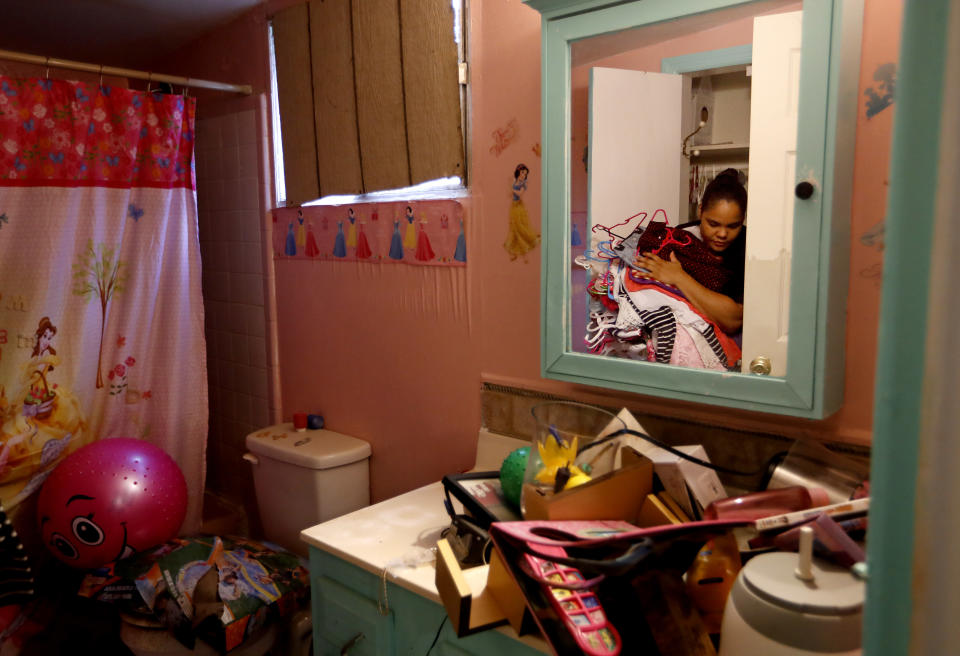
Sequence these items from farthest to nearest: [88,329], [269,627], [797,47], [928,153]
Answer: [88,329] → [269,627] → [797,47] → [928,153]

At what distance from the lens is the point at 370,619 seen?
4.56 feet

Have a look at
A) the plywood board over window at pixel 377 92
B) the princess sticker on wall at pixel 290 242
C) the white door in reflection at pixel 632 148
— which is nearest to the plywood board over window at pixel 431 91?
the plywood board over window at pixel 377 92

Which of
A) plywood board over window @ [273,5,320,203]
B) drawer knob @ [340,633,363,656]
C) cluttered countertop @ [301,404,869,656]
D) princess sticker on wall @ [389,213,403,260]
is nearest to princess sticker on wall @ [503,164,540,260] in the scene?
princess sticker on wall @ [389,213,403,260]

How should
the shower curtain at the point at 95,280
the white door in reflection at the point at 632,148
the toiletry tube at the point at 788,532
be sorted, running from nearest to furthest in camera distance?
the toiletry tube at the point at 788,532, the white door in reflection at the point at 632,148, the shower curtain at the point at 95,280

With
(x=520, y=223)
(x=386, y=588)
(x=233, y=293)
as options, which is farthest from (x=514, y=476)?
(x=233, y=293)

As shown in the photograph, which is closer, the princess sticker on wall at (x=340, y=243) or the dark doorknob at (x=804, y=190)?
the dark doorknob at (x=804, y=190)

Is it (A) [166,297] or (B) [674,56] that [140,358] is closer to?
(A) [166,297]

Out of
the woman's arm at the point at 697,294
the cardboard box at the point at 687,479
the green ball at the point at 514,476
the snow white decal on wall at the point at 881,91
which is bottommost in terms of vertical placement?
the green ball at the point at 514,476

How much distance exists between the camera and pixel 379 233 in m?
2.01

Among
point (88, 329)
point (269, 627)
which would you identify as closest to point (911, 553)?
point (269, 627)

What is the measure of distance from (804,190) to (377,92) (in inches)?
46.8

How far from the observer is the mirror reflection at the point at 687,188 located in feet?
3.84

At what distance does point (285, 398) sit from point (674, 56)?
1686mm

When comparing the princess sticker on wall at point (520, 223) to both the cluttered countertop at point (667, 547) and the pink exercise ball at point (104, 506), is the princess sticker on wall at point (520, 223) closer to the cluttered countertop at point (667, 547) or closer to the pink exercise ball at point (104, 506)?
the cluttered countertop at point (667, 547)
